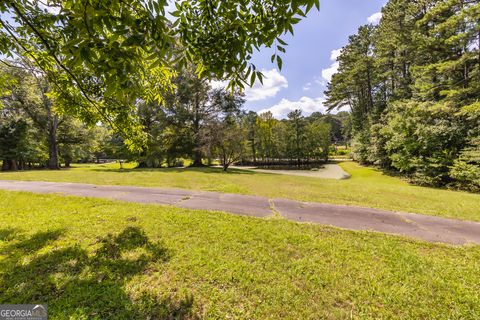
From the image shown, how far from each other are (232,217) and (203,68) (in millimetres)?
4208

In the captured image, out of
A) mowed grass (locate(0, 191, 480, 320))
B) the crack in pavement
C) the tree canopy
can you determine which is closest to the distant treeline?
the crack in pavement

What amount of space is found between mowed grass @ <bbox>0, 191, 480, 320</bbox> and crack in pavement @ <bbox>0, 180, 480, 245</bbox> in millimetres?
651

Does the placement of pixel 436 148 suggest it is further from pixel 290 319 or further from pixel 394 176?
pixel 290 319

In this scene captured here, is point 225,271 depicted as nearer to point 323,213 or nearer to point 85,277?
point 85,277

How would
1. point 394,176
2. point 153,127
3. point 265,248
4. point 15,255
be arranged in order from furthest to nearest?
point 153,127 < point 394,176 < point 265,248 < point 15,255

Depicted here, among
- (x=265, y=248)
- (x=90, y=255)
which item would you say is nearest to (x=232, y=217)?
(x=265, y=248)

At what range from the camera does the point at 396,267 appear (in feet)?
10.3

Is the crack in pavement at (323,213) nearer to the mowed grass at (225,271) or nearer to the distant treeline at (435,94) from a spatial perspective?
the mowed grass at (225,271)

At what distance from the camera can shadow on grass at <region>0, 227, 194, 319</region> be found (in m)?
2.17

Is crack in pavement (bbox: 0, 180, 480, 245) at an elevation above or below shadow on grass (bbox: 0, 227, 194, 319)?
below

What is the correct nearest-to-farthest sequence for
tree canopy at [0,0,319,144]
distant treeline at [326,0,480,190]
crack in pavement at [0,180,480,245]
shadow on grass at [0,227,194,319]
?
tree canopy at [0,0,319,144]
shadow on grass at [0,227,194,319]
crack in pavement at [0,180,480,245]
distant treeline at [326,0,480,190]

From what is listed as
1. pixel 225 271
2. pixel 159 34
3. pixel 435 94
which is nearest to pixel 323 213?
pixel 225 271

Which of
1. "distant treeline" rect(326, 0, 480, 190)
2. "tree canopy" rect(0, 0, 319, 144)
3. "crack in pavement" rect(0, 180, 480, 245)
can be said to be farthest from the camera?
"distant treeline" rect(326, 0, 480, 190)

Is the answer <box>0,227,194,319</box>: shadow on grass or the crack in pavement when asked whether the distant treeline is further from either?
<box>0,227,194,319</box>: shadow on grass
